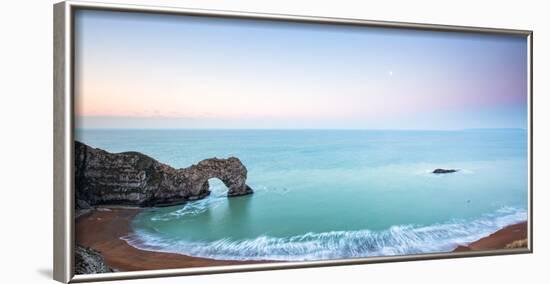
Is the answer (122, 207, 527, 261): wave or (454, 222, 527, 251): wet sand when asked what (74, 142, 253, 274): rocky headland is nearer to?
(122, 207, 527, 261): wave

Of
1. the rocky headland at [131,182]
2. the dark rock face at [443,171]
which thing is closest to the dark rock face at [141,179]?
the rocky headland at [131,182]

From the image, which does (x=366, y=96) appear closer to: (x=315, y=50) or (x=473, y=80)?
(x=315, y=50)

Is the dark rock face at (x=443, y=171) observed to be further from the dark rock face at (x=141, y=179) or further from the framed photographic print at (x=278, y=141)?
the dark rock face at (x=141, y=179)

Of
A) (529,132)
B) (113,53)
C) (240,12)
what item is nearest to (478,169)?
(529,132)

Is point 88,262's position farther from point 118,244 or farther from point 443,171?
point 443,171

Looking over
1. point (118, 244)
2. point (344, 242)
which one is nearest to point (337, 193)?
point (344, 242)

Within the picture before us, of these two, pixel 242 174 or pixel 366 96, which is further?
pixel 366 96

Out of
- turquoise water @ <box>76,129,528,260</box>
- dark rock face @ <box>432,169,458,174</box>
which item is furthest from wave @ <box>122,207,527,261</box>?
dark rock face @ <box>432,169,458,174</box>
